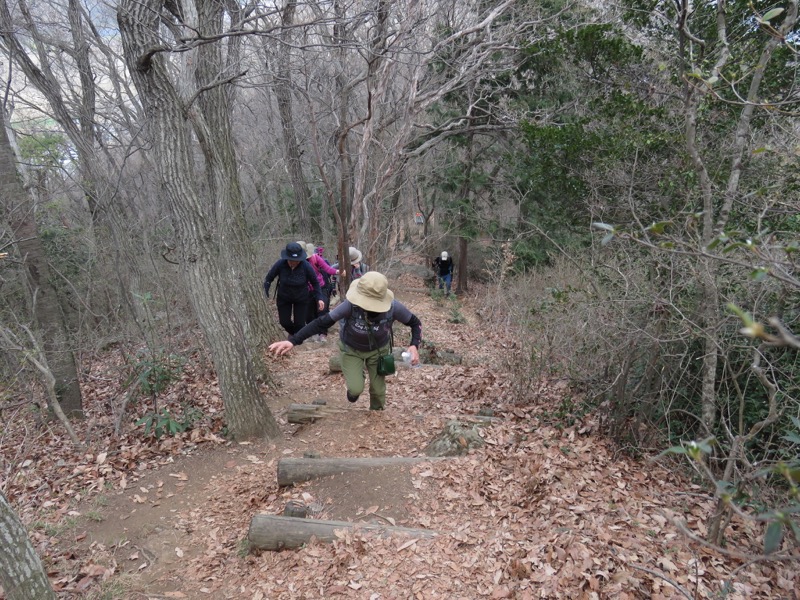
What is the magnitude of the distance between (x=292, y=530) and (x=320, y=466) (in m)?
0.80

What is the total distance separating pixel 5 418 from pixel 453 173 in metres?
14.5

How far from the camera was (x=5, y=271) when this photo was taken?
34.3ft

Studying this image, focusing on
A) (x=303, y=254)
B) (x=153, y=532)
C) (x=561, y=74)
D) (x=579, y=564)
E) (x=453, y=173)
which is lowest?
(x=153, y=532)

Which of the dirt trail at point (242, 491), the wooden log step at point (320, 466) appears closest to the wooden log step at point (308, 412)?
the dirt trail at point (242, 491)

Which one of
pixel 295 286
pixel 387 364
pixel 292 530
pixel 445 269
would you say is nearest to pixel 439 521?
pixel 292 530

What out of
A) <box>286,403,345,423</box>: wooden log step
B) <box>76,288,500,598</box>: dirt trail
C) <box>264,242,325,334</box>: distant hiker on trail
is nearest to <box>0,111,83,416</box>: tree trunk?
<box>76,288,500,598</box>: dirt trail

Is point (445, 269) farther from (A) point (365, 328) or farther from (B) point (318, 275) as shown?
(A) point (365, 328)

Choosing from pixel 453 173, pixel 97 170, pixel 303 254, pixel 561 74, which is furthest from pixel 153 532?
pixel 453 173

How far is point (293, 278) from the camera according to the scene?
7555 millimetres

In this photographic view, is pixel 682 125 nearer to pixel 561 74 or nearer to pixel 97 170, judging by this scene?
pixel 561 74

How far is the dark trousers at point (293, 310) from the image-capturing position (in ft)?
25.2

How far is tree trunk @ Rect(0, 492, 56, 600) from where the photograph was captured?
2.75 m

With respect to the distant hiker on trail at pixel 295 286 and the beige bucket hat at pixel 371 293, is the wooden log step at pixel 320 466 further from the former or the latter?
the distant hiker on trail at pixel 295 286

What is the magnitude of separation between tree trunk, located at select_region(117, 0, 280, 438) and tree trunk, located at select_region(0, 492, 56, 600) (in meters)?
2.58
